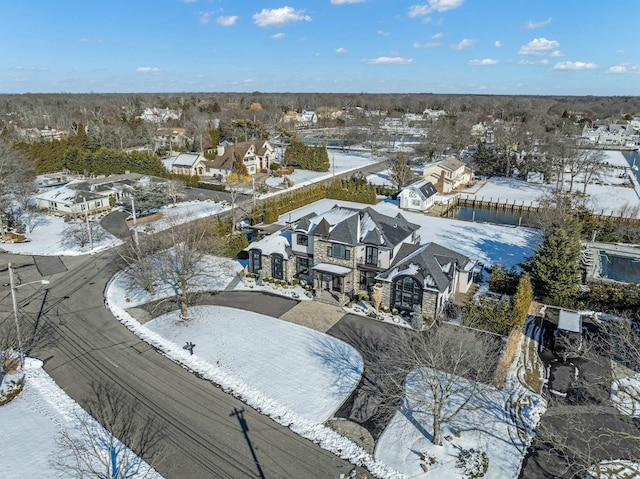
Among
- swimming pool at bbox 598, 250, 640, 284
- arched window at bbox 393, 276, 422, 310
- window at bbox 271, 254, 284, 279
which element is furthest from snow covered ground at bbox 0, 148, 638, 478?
swimming pool at bbox 598, 250, 640, 284

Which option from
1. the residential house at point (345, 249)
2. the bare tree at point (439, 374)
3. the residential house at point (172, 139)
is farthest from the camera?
the residential house at point (172, 139)

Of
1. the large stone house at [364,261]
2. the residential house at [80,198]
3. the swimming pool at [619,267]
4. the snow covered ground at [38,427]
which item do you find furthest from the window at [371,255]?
the residential house at [80,198]

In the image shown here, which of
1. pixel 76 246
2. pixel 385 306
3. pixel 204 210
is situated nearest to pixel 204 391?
pixel 385 306

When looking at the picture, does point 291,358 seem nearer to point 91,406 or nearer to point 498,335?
point 91,406

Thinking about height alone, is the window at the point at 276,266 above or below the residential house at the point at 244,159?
below

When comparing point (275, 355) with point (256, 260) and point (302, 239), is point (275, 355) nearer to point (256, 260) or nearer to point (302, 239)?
point (302, 239)

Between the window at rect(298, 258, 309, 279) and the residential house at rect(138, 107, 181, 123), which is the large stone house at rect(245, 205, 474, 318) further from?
the residential house at rect(138, 107, 181, 123)

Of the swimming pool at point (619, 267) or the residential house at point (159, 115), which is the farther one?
the residential house at point (159, 115)

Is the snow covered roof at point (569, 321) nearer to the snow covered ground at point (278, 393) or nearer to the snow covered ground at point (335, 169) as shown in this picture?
the snow covered ground at point (278, 393)
